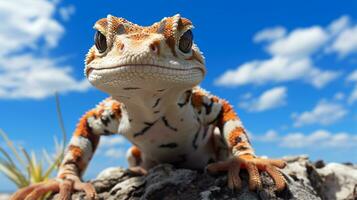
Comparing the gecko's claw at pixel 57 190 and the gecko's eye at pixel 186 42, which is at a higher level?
the gecko's eye at pixel 186 42

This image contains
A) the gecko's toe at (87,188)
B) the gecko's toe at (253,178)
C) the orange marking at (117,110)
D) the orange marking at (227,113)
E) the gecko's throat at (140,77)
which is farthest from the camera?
the orange marking at (227,113)

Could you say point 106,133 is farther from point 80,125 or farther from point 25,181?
point 25,181

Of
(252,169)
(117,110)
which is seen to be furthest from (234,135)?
(117,110)

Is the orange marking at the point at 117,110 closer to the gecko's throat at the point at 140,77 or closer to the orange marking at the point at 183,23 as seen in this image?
the gecko's throat at the point at 140,77

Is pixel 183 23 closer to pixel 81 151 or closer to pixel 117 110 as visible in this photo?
pixel 117 110

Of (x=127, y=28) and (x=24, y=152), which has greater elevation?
(x=24, y=152)

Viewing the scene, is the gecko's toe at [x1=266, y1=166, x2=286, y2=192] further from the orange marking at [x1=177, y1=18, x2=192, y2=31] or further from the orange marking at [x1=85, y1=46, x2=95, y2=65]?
the orange marking at [x1=85, y1=46, x2=95, y2=65]

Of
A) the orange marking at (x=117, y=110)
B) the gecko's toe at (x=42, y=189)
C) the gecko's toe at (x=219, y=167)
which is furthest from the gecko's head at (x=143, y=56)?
the gecko's toe at (x=42, y=189)

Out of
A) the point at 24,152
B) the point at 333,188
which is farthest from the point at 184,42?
the point at 24,152
